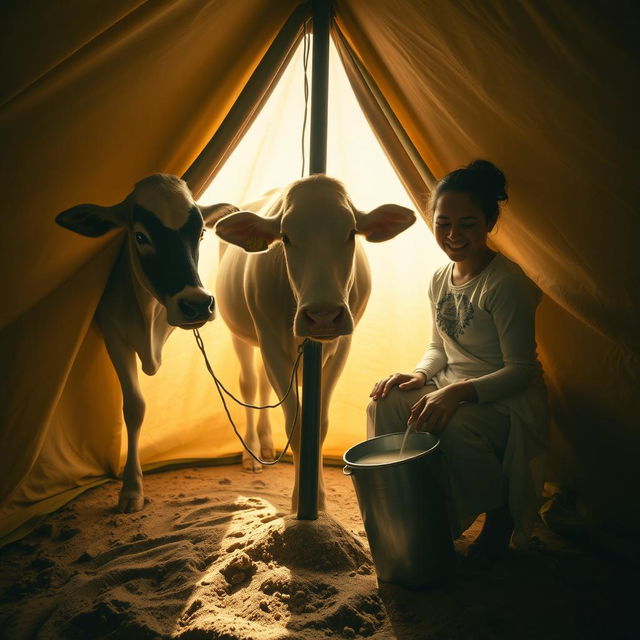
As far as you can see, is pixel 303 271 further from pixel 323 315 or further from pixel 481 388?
pixel 481 388

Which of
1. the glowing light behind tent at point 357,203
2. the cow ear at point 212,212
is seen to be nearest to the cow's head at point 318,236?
the cow ear at point 212,212

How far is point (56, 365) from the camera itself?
2881mm

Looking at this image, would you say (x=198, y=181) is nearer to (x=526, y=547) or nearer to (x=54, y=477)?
(x=54, y=477)

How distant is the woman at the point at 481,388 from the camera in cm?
226

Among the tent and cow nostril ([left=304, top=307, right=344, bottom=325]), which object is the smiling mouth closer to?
the tent

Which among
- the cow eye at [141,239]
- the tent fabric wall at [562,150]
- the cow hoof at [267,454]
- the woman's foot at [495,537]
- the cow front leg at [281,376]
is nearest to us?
the tent fabric wall at [562,150]

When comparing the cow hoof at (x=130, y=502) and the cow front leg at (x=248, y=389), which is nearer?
the cow hoof at (x=130, y=502)

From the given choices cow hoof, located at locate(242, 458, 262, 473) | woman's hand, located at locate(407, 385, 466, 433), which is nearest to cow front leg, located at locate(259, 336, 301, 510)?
woman's hand, located at locate(407, 385, 466, 433)

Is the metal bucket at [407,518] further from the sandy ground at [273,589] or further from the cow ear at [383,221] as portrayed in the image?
the cow ear at [383,221]

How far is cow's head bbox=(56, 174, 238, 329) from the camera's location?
2553mm

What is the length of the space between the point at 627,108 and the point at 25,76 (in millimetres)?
2036

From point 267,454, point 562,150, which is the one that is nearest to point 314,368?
point 562,150

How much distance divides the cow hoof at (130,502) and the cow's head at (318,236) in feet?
5.27

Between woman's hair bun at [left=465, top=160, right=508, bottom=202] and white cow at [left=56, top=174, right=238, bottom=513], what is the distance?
125 cm
